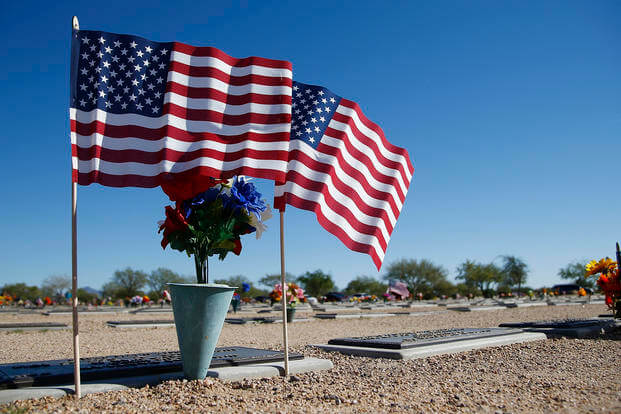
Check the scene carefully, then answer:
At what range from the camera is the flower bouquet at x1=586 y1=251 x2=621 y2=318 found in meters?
11.7

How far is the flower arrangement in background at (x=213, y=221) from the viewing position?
18.0ft

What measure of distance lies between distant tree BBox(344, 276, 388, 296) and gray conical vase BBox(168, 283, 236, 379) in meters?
81.3

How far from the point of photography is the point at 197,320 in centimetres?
518

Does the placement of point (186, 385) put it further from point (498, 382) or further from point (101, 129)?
point (498, 382)

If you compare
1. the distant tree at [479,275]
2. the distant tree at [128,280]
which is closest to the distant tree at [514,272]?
the distant tree at [479,275]

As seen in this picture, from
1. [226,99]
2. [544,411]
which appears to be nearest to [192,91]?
[226,99]

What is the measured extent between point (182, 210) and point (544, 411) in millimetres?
4133

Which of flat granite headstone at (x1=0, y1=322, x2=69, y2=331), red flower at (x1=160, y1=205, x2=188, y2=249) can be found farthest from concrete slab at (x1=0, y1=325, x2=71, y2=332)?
red flower at (x1=160, y1=205, x2=188, y2=249)

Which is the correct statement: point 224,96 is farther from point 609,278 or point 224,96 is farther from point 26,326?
point 26,326

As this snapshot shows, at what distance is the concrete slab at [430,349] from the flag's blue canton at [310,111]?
11.6 ft

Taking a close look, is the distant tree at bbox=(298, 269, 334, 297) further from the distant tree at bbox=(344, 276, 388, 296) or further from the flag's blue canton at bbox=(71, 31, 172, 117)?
the flag's blue canton at bbox=(71, 31, 172, 117)

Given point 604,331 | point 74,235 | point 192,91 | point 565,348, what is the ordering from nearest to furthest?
point 74,235, point 192,91, point 565,348, point 604,331

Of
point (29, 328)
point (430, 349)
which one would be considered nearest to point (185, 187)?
point (430, 349)

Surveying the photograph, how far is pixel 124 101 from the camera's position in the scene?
5234mm
